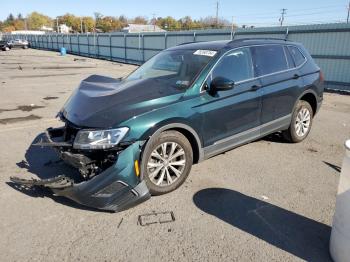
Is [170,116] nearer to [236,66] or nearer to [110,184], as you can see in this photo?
[110,184]

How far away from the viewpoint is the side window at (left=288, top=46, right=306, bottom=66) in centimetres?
574

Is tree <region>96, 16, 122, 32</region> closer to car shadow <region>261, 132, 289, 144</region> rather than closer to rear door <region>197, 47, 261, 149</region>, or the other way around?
A: car shadow <region>261, 132, 289, 144</region>

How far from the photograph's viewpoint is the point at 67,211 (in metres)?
3.64

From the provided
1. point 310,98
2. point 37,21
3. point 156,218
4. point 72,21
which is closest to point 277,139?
point 310,98

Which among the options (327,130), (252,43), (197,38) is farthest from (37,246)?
(197,38)

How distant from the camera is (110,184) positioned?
3.43 m

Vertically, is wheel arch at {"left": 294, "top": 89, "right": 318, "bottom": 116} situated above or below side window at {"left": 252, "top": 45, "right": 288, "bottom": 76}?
below

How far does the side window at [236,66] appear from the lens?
448 centimetres

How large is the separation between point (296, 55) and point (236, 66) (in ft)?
5.65

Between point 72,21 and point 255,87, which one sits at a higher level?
point 72,21

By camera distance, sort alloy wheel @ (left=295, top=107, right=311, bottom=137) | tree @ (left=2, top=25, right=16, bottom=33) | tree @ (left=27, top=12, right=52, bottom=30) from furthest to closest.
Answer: tree @ (left=27, top=12, right=52, bottom=30) → tree @ (left=2, top=25, right=16, bottom=33) → alloy wheel @ (left=295, top=107, right=311, bottom=137)

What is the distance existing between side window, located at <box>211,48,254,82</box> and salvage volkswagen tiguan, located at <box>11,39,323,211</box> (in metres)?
0.01

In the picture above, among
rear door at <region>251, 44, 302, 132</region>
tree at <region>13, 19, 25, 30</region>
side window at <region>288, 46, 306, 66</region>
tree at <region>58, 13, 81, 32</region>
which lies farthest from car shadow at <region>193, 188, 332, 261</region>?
tree at <region>13, 19, 25, 30</region>

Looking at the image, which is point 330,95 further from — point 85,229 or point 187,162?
point 85,229
